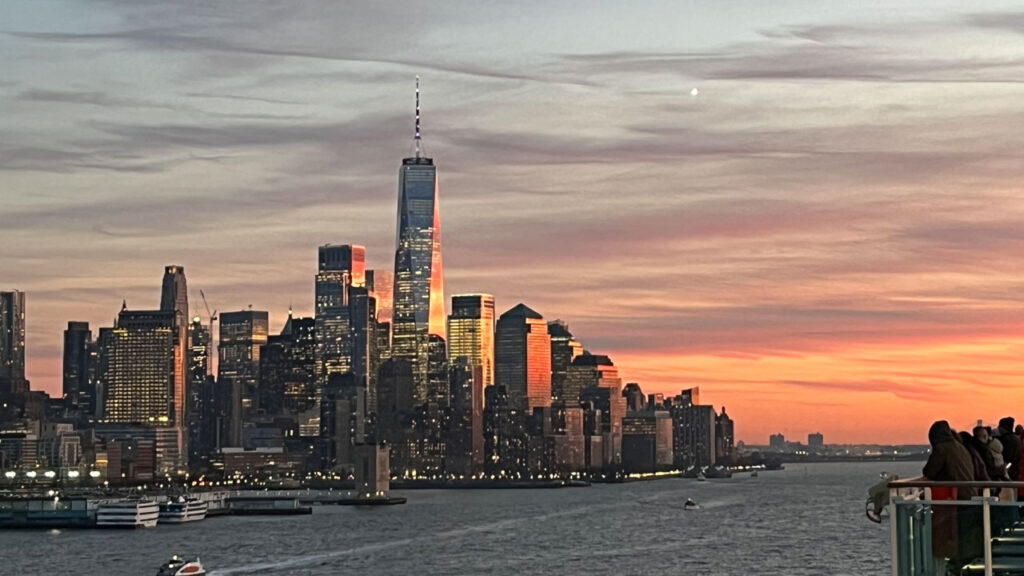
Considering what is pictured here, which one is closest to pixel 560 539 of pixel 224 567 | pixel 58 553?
pixel 224 567

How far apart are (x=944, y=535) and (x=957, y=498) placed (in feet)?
2.31

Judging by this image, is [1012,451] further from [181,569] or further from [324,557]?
[324,557]

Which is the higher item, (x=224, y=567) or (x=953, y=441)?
(x=953, y=441)

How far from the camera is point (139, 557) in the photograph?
522 ft

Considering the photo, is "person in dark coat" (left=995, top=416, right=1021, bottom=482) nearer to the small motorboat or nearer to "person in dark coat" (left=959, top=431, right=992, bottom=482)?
"person in dark coat" (left=959, top=431, right=992, bottom=482)

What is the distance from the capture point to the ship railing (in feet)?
45.6

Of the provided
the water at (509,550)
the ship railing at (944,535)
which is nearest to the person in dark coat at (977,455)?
the ship railing at (944,535)

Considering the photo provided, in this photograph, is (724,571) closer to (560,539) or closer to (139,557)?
(560,539)

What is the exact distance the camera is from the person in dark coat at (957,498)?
1401 cm

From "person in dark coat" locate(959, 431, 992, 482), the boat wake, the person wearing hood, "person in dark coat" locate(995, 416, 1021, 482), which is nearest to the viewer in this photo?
the person wearing hood

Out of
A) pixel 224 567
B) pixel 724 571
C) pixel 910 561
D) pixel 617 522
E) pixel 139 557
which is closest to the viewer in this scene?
pixel 910 561

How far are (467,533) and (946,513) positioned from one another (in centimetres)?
16727

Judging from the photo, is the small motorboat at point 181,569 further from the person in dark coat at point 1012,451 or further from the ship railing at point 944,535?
the ship railing at point 944,535

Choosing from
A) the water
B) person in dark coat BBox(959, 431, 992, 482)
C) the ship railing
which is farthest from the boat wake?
the ship railing
